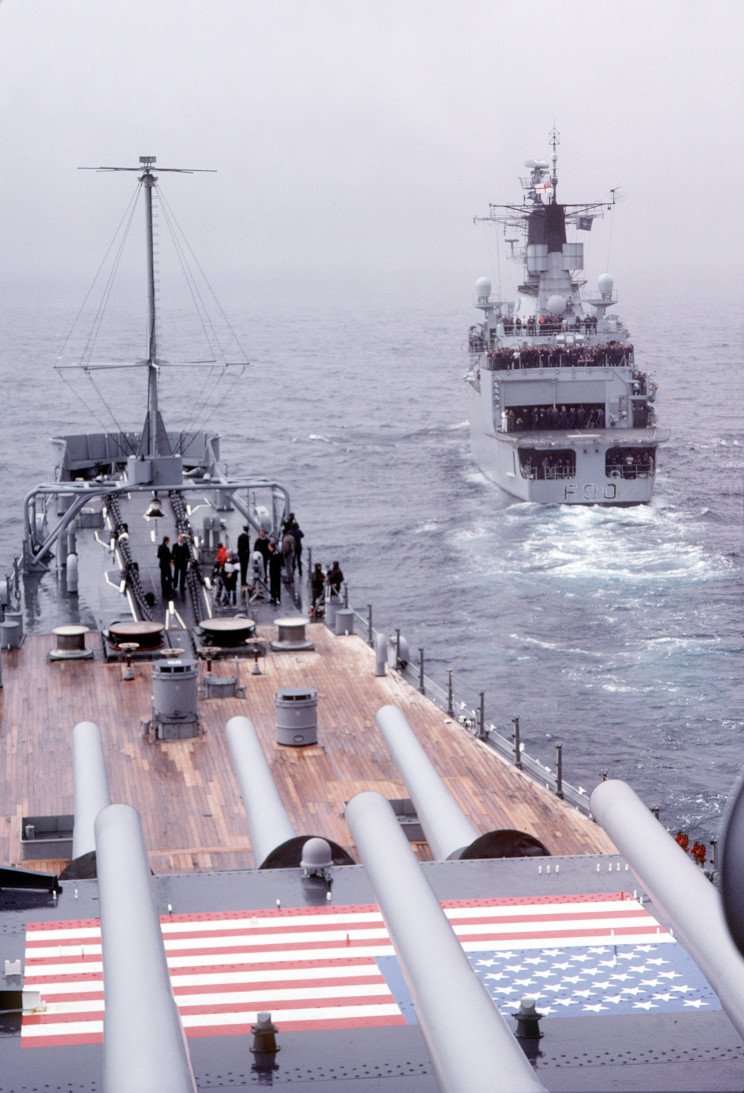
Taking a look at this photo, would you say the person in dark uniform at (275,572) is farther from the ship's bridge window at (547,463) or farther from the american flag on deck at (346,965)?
the ship's bridge window at (547,463)

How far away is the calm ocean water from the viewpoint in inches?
1216

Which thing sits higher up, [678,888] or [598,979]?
[678,888]

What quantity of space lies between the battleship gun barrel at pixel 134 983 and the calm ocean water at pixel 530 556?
1924 centimetres

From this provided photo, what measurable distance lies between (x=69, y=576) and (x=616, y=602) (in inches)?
795

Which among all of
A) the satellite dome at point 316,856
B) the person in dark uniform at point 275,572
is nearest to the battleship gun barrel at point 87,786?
the satellite dome at point 316,856

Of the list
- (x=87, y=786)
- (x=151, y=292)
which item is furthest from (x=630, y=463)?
(x=87, y=786)

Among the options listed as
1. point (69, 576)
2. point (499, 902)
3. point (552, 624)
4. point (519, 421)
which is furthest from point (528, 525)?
point (499, 902)

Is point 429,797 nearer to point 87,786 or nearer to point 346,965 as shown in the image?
point 346,965

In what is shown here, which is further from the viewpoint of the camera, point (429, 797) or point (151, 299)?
point (151, 299)

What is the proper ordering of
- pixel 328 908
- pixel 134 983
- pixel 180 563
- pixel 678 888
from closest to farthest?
pixel 134 983 < pixel 678 888 < pixel 328 908 < pixel 180 563

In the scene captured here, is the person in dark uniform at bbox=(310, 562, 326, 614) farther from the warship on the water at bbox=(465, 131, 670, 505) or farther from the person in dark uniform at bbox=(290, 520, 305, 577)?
the warship on the water at bbox=(465, 131, 670, 505)

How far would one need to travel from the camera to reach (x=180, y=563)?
28.1m

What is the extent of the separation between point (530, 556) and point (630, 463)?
1191 cm

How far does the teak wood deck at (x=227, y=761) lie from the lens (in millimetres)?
15758
